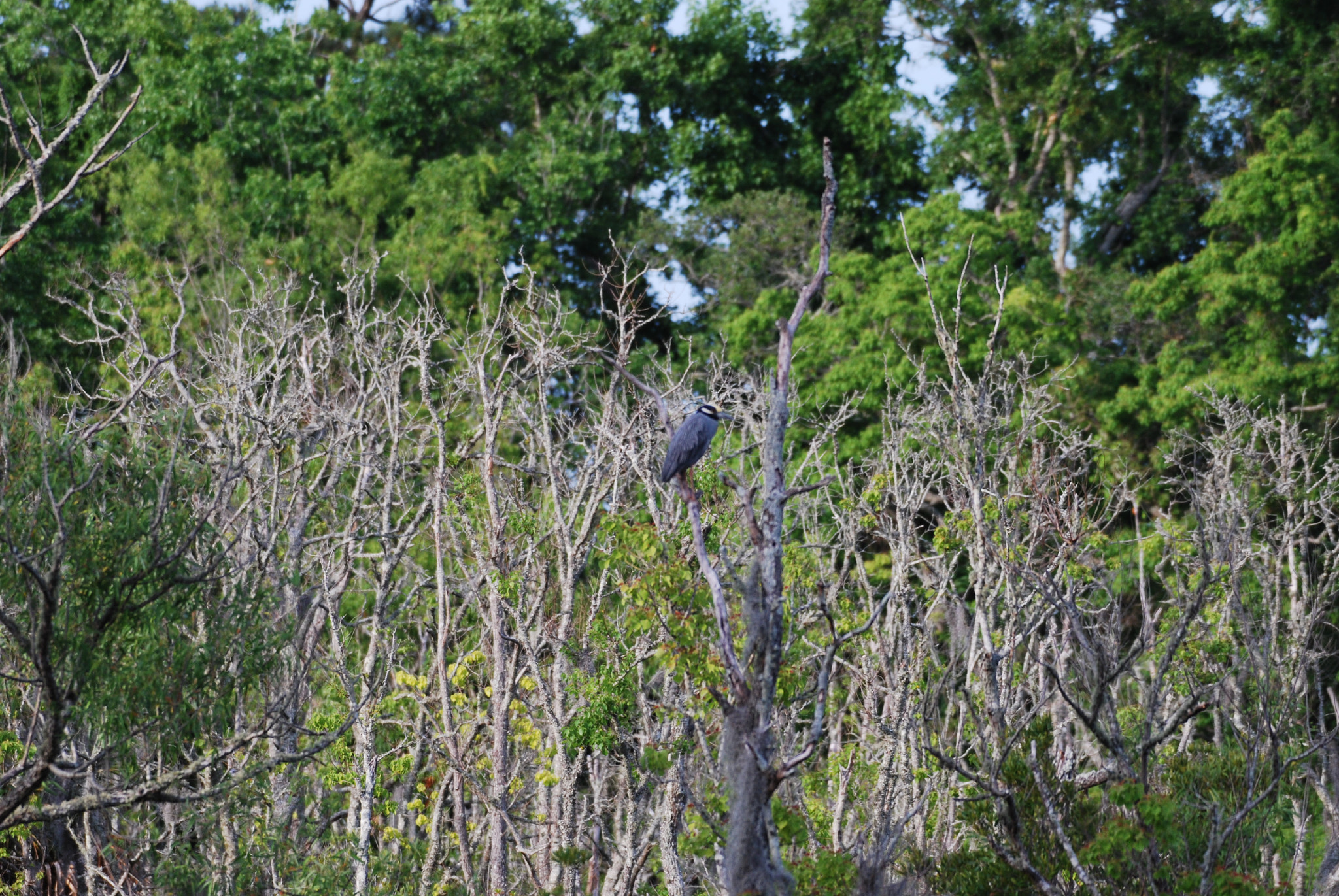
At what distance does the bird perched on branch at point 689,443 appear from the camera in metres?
8.45

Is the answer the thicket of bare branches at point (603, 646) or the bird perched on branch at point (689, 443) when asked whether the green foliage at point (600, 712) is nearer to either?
the thicket of bare branches at point (603, 646)

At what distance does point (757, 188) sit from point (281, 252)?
901 cm

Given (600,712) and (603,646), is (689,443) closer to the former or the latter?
(600,712)

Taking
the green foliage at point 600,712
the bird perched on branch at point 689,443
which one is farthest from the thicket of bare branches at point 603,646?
the bird perched on branch at point 689,443

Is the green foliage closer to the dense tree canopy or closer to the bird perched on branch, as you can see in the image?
the dense tree canopy

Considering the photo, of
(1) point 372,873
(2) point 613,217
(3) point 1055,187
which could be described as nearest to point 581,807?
(1) point 372,873

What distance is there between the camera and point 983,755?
28.1 feet

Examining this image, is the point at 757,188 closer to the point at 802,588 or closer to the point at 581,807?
the point at 802,588

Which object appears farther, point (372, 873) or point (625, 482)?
point (625, 482)

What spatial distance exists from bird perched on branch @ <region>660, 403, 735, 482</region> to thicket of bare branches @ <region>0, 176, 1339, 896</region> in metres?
0.27

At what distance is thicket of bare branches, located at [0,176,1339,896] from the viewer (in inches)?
291

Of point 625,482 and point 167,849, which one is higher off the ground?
point 625,482

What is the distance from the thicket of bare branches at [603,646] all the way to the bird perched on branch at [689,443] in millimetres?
270

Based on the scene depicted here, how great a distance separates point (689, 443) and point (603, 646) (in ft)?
9.25
